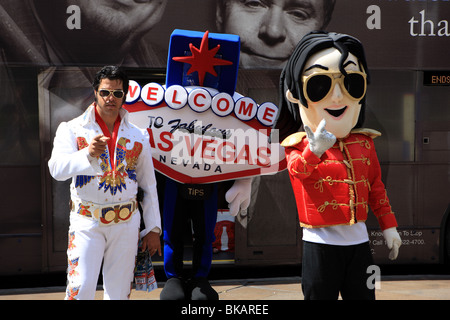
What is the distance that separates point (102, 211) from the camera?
119 inches

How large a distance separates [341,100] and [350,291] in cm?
112

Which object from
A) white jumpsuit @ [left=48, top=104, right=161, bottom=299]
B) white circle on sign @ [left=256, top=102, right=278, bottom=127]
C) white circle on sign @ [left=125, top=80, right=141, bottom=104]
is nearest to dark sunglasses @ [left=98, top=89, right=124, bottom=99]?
white jumpsuit @ [left=48, top=104, right=161, bottom=299]

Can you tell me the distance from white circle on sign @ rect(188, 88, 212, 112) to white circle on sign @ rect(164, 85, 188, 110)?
0.04 metres

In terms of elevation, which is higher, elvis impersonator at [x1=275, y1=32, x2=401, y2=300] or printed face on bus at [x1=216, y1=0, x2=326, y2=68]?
printed face on bus at [x1=216, y1=0, x2=326, y2=68]

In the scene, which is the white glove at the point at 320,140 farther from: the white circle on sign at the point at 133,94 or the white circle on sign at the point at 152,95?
the white circle on sign at the point at 133,94

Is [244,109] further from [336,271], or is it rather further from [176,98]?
[336,271]

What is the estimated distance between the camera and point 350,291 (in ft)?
10.2

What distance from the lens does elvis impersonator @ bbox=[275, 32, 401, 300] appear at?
10.1 ft

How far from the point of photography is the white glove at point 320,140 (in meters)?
2.89

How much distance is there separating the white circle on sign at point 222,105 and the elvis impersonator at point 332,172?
529 mm

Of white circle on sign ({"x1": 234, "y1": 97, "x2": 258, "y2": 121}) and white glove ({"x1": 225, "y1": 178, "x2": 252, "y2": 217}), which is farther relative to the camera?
white glove ({"x1": 225, "y1": 178, "x2": 252, "y2": 217})

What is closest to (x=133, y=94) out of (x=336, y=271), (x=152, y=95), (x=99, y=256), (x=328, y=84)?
(x=152, y=95)

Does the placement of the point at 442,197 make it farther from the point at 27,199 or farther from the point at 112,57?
the point at 27,199

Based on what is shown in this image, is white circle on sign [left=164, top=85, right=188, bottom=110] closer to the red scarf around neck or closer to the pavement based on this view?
the red scarf around neck
